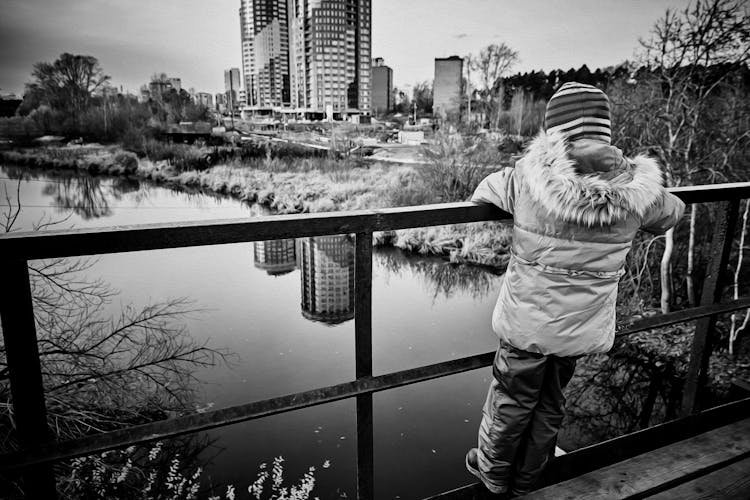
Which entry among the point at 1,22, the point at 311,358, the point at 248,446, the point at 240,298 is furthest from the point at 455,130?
the point at 1,22

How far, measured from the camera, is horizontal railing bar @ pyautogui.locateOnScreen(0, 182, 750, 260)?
80cm

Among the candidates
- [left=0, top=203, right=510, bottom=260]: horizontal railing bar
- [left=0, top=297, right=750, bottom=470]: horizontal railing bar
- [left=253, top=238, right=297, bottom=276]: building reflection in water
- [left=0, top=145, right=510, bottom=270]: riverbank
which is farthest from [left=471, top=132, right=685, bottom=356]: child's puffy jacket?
[left=253, top=238, right=297, bottom=276]: building reflection in water

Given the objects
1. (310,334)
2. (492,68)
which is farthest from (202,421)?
(492,68)

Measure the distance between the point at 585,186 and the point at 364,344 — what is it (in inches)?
25.4

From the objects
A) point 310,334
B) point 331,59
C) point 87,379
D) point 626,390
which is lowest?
point 626,390

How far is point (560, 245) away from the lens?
1186mm

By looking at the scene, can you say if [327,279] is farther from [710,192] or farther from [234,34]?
[234,34]

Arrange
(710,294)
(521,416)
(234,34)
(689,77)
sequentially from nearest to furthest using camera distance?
1. (521,416)
2. (710,294)
3. (689,77)
4. (234,34)

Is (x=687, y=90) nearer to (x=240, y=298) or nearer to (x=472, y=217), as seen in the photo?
(x=240, y=298)

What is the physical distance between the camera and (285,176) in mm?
19281

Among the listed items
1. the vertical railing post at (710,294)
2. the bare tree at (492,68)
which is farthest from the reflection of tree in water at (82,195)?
the bare tree at (492,68)

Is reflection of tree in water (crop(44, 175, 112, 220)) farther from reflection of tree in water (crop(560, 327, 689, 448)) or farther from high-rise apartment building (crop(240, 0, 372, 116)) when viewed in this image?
reflection of tree in water (crop(560, 327, 689, 448))

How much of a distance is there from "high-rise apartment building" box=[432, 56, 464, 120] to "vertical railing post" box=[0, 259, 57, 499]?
16.5 metres

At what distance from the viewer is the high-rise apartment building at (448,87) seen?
56.7ft
